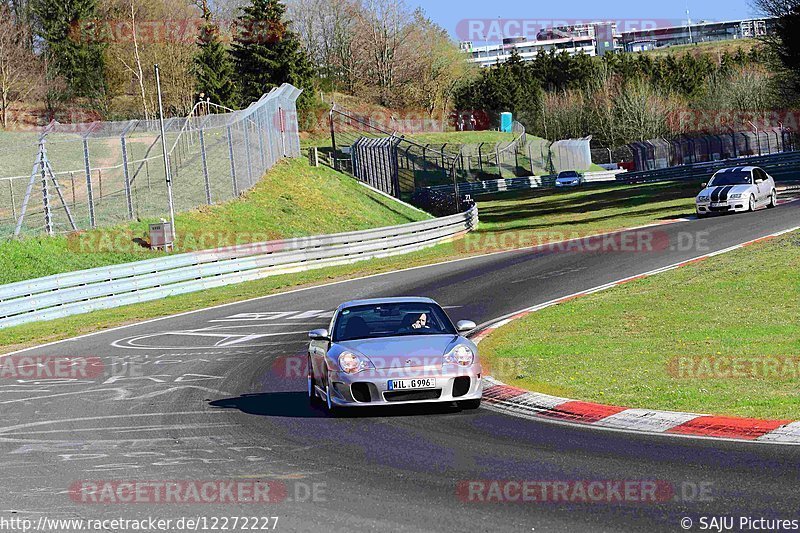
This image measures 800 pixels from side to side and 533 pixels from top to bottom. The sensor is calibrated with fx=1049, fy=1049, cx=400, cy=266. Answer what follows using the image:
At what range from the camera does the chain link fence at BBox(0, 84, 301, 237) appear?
3131 cm

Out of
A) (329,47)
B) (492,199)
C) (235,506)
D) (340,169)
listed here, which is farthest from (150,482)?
(329,47)

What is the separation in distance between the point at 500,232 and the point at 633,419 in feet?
106

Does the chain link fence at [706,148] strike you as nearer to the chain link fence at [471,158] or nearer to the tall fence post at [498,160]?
the chain link fence at [471,158]

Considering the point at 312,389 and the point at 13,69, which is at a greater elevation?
the point at 13,69

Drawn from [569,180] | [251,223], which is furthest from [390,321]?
[569,180]

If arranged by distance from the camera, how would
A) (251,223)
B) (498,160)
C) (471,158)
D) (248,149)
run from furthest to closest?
(471,158) < (498,160) < (248,149) < (251,223)

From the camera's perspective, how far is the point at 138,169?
107 ft

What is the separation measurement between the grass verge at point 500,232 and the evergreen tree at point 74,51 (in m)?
33.1

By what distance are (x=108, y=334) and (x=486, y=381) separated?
1010cm

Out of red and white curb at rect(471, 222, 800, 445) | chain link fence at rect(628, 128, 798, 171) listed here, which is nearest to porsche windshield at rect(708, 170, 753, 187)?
red and white curb at rect(471, 222, 800, 445)

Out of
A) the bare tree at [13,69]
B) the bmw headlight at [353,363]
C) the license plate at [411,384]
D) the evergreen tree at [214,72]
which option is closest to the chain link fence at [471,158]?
the evergreen tree at [214,72]

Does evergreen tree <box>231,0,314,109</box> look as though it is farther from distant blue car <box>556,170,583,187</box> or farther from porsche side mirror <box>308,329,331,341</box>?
porsche side mirror <box>308,329,331,341</box>

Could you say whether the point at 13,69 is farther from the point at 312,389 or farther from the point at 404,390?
the point at 404,390

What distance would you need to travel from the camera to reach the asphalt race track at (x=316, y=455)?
21.9 feet
